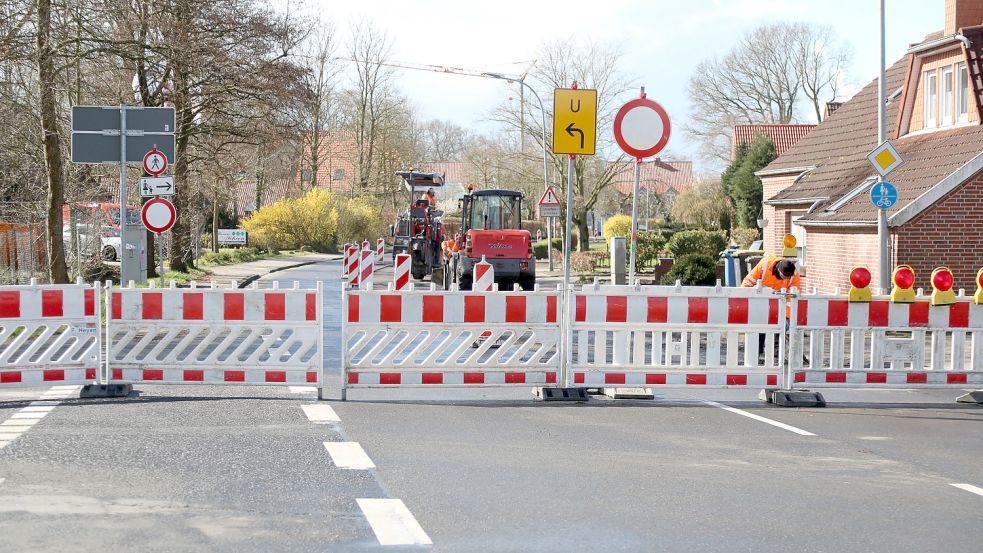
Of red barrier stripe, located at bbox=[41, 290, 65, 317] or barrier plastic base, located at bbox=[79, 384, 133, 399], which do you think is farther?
barrier plastic base, located at bbox=[79, 384, 133, 399]

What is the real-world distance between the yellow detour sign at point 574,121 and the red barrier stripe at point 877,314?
12.4ft

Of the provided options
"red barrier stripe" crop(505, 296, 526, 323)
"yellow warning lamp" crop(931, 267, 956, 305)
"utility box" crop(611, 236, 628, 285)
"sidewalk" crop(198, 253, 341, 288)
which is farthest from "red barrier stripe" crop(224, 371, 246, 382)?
"sidewalk" crop(198, 253, 341, 288)

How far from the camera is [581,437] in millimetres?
9289

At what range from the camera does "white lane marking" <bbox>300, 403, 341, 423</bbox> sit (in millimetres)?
9828

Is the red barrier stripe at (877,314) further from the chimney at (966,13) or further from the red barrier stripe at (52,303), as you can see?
the chimney at (966,13)

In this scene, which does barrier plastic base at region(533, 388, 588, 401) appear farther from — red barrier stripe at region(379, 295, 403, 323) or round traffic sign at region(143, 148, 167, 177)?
round traffic sign at region(143, 148, 167, 177)

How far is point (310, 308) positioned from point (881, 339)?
5703mm

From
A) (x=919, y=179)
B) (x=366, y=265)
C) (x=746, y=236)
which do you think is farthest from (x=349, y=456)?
(x=746, y=236)

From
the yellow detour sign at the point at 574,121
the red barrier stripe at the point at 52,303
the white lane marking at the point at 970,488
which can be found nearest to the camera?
the white lane marking at the point at 970,488

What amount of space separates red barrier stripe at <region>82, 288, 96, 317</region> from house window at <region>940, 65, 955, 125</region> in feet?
69.2

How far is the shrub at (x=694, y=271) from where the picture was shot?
1065 inches

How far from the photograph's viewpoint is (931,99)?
27.5 metres

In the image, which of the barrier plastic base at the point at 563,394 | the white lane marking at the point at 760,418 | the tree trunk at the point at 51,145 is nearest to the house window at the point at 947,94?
the white lane marking at the point at 760,418

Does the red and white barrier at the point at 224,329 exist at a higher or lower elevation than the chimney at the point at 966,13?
lower
